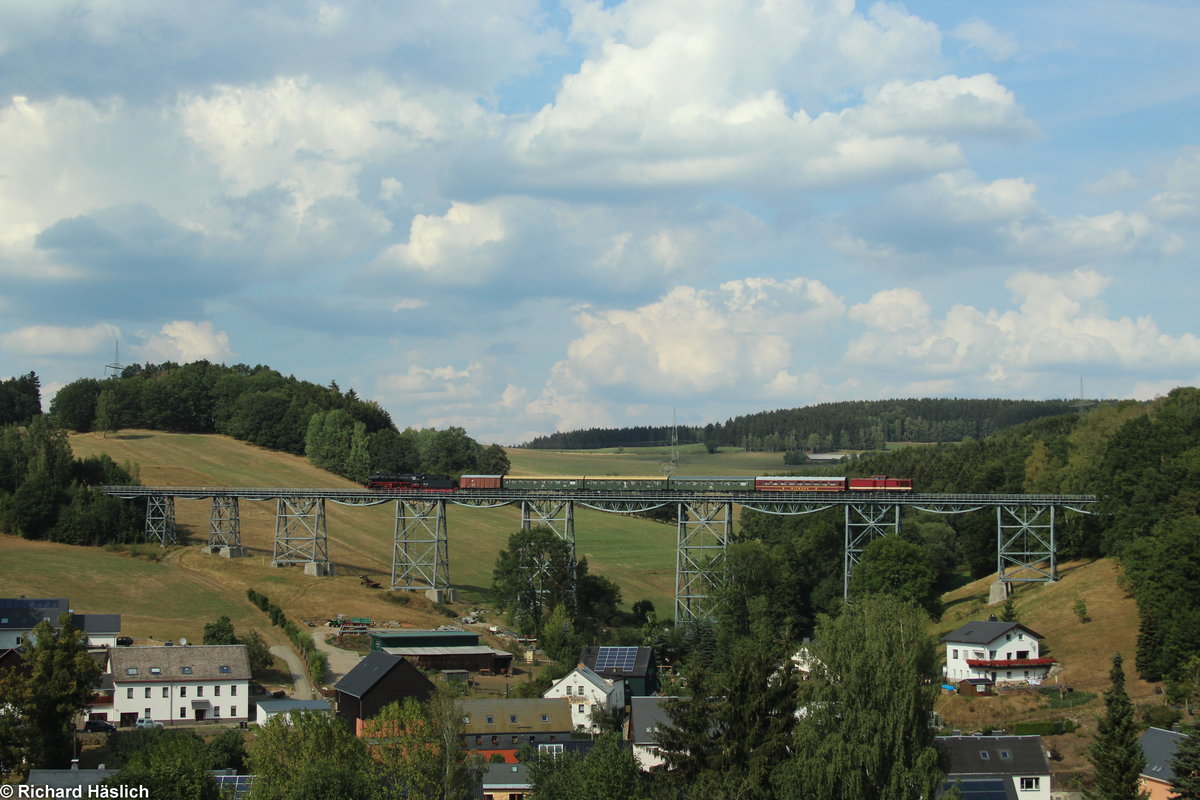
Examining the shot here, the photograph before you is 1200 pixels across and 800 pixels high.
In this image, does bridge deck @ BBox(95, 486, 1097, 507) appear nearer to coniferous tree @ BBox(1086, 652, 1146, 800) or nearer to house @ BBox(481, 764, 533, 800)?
house @ BBox(481, 764, 533, 800)

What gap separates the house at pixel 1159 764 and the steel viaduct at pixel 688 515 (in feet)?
109

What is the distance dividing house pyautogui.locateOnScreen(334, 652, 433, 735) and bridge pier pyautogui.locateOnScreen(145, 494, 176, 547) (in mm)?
44805

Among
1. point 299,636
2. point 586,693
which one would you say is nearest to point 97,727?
point 299,636

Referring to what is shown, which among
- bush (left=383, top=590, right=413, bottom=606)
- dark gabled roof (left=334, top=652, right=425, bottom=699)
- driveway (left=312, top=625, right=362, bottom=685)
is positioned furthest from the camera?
bush (left=383, top=590, right=413, bottom=606)

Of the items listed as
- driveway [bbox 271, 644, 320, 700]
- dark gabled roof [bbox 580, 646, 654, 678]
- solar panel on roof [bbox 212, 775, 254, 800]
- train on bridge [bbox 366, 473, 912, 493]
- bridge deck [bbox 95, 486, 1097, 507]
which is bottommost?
driveway [bbox 271, 644, 320, 700]

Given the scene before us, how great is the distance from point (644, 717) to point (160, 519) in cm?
5871

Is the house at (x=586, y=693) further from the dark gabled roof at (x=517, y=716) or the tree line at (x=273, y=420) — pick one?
the tree line at (x=273, y=420)

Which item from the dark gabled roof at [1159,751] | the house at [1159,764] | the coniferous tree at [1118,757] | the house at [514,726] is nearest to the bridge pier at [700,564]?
the house at [514,726]

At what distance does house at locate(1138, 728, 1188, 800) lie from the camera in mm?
42531

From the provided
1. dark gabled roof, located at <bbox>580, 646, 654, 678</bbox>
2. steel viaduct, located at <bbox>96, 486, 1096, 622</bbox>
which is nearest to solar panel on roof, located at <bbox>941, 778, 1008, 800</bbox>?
dark gabled roof, located at <bbox>580, 646, 654, 678</bbox>

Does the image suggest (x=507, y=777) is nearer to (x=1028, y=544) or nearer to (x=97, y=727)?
(x=97, y=727)

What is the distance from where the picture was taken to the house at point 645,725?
5019cm

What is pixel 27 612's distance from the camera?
65562 mm

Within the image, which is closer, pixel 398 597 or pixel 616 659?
pixel 616 659
